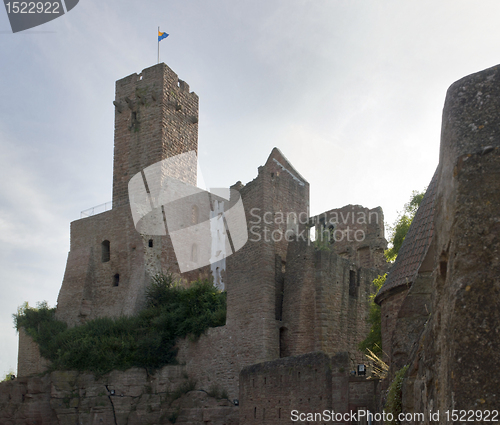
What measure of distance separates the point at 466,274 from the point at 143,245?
2321cm

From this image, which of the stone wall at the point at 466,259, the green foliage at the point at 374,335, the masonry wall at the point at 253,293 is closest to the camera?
the stone wall at the point at 466,259

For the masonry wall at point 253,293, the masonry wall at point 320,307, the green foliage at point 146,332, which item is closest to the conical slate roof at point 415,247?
the masonry wall at point 320,307

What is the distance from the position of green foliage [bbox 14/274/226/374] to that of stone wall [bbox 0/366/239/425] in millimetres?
493

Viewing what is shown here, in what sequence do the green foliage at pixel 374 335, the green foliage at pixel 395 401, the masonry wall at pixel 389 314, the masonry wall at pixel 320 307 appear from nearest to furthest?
the green foliage at pixel 395 401 < the masonry wall at pixel 389 314 < the green foliage at pixel 374 335 < the masonry wall at pixel 320 307

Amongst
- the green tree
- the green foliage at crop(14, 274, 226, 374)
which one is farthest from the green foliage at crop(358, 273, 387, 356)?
the green foliage at crop(14, 274, 226, 374)

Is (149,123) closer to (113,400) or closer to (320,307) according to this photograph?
(113,400)

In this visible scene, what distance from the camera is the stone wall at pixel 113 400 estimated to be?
20.2m

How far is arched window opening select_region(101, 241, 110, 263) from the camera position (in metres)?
29.0

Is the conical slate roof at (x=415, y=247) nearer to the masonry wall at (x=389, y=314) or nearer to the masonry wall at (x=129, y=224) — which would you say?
the masonry wall at (x=389, y=314)

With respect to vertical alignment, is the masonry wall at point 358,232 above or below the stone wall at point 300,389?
above

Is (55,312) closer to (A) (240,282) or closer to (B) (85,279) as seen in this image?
(B) (85,279)

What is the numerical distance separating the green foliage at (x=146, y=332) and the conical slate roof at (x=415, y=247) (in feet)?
25.4

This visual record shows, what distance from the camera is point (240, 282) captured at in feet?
66.9

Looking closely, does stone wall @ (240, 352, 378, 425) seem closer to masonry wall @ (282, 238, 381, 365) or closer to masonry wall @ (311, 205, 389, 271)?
masonry wall @ (282, 238, 381, 365)
